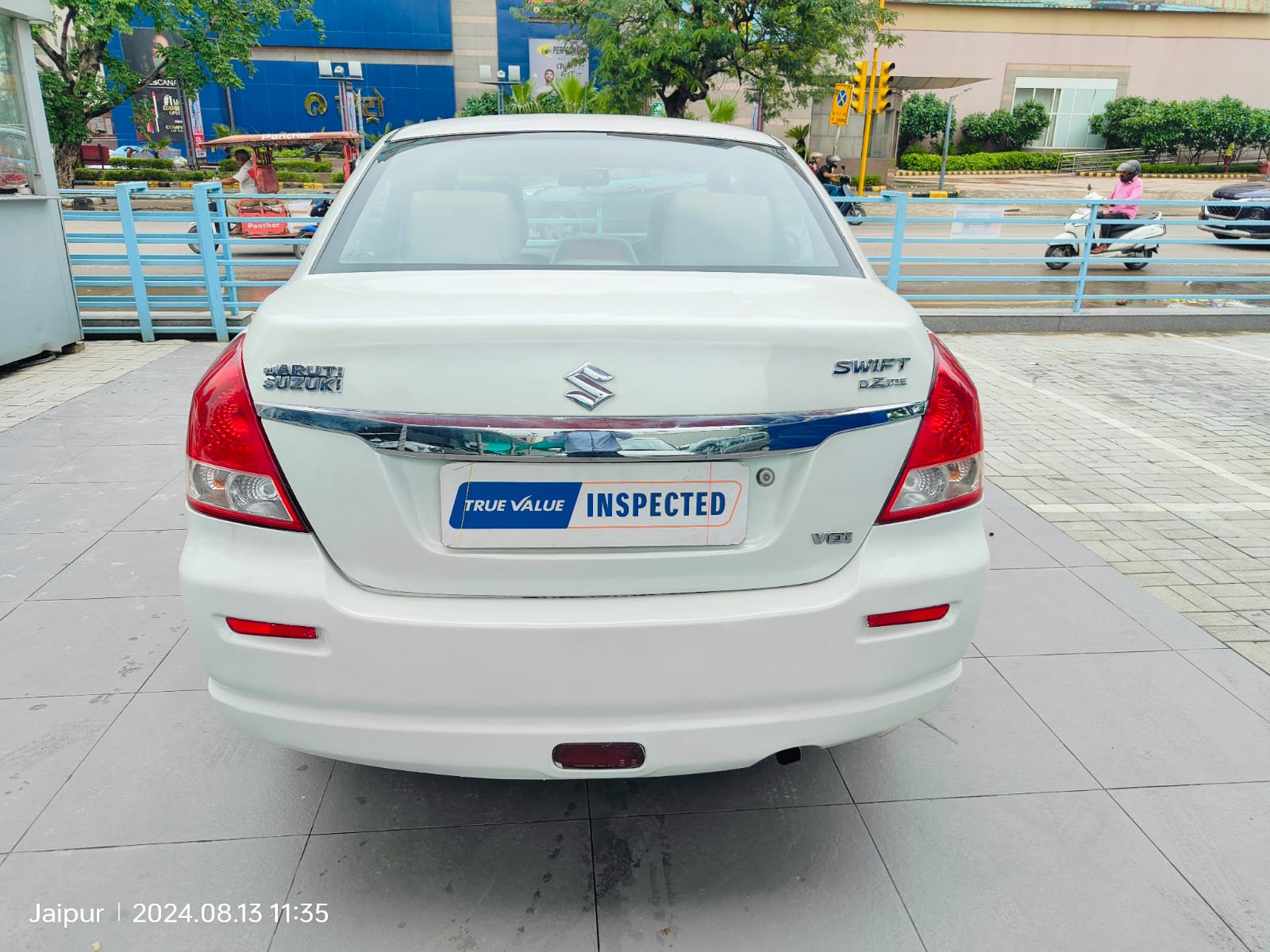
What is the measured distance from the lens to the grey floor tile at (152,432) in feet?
17.4

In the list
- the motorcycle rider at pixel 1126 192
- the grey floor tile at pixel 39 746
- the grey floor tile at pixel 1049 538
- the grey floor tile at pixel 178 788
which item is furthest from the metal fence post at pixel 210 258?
the motorcycle rider at pixel 1126 192

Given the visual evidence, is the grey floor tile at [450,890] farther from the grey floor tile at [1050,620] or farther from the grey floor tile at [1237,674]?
the grey floor tile at [1237,674]

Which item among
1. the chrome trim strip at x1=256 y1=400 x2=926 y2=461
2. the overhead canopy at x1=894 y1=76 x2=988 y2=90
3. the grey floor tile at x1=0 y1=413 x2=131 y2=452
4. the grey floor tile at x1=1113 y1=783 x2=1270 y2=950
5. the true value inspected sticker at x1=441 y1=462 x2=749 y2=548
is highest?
the overhead canopy at x1=894 y1=76 x2=988 y2=90

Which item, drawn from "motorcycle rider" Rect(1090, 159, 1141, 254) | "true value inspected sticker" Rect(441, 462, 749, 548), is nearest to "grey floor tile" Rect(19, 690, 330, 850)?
"true value inspected sticker" Rect(441, 462, 749, 548)

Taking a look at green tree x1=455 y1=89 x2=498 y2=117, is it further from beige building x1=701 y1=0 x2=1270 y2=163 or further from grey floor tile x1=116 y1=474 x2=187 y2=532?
grey floor tile x1=116 y1=474 x2=187 y2=532

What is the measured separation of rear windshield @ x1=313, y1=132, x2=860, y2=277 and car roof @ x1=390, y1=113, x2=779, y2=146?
5 cm

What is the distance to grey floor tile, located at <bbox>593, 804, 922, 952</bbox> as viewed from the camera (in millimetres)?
1972

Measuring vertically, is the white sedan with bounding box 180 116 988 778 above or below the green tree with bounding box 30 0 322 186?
below

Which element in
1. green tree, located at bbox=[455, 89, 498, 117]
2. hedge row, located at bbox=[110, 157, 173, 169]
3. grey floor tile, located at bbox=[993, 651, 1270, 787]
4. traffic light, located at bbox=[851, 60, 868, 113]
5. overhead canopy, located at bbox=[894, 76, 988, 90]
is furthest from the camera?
green tree, located at bbox=[455, 89, 498, 117]

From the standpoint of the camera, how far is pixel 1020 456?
545cm

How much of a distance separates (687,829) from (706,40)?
69.1 ft

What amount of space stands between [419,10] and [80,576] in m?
43.8

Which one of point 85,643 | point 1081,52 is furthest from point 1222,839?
point 1081,52

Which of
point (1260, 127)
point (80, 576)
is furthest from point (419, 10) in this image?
point (80, 576)
